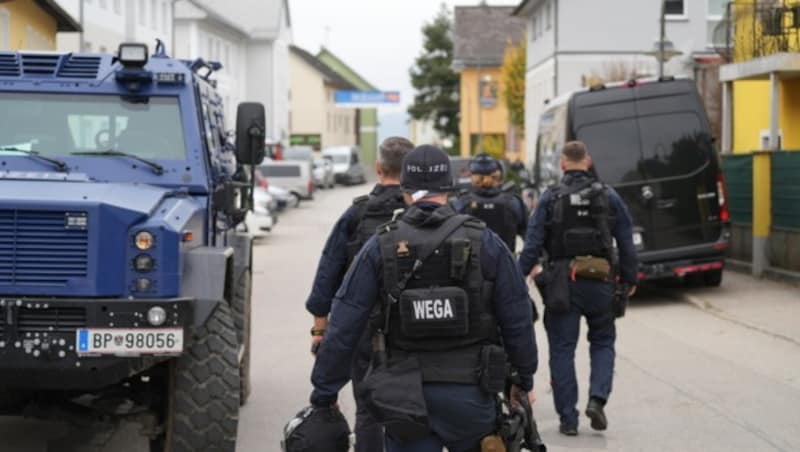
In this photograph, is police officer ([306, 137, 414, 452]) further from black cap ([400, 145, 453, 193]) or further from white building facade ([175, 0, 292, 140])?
white building facade ([175, 0, 292, 140])

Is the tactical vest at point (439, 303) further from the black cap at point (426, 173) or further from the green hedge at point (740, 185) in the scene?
the green hedge at point (740, 185)

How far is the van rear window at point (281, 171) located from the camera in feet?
167

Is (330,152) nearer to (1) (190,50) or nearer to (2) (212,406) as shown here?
(1) (190,50)

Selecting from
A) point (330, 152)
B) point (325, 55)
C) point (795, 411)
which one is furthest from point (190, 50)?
point (325, 55)

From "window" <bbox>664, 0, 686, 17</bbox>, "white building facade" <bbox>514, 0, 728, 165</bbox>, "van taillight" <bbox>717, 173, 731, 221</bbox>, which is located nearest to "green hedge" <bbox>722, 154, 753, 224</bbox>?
"van taillight" <bbox>717, 173, 731, 221</bbox>

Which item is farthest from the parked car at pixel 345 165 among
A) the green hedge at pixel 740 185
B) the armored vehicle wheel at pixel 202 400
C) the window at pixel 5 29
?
the armored vehicle wheel at pixel 202 400

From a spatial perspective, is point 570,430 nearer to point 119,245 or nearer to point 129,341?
point 129,341

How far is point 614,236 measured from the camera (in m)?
9.73

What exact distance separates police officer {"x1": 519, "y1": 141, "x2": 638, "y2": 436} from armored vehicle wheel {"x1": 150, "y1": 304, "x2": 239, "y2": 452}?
2495mm

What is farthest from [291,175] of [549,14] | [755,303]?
[755,303]

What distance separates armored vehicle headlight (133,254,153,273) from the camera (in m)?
7.26

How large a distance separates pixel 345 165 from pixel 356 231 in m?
70.1

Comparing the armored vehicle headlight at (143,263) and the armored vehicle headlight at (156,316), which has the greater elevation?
the armored vehicle headlight at (143,263)

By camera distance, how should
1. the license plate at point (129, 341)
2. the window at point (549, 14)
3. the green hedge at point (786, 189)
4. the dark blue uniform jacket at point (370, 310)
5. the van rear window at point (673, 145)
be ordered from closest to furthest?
1. the dark blue uniform jacket at point (370, 310)
2. the license plate at point (129, 341)
3. the van rear window at point (673, 145)
4. the green hedge at point (786, 189)
5. the window at point (549, 14)
